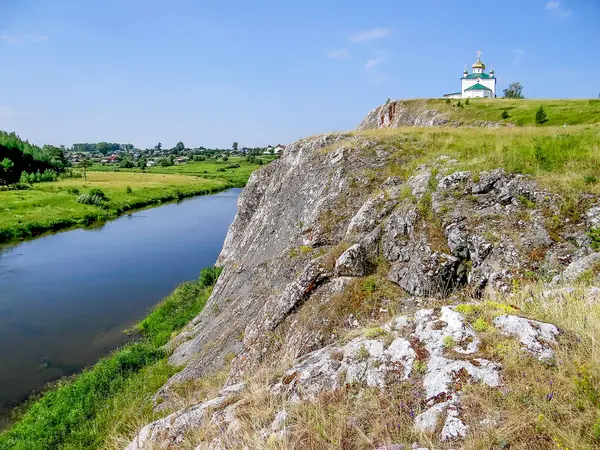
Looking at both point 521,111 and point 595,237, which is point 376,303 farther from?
point 521,111

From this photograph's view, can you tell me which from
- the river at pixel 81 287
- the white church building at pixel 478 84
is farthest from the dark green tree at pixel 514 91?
the river at pixel 81 287

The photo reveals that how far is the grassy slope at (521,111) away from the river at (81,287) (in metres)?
33.7

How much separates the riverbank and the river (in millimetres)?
4131

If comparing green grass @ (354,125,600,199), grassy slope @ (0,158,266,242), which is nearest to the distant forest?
grassy slope @ (0,158,266,242)

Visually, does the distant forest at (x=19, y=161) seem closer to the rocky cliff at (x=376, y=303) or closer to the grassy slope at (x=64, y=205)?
the grassy slope at (x=64, y=205)

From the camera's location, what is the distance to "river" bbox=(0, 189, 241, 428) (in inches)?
819

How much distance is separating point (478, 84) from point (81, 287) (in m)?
68.7

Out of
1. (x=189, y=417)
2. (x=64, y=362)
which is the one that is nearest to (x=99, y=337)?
(x=64, y=362)

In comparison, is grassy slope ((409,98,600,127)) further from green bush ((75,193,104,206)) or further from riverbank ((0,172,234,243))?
green bush ((75,193,104,206))

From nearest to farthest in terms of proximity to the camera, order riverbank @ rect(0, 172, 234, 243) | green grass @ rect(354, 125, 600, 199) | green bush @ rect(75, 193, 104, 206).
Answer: green grass @ rect(354, 125, 600, 199) → riverbank @ rect(0, 172, 234, 243) → green bush @ rect(75, 193, 104, 206)

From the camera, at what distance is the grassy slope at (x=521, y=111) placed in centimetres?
3625

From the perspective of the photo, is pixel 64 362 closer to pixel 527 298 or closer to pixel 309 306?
pixel 309 306

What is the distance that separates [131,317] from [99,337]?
282 centimetres

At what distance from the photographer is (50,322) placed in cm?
2511
